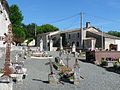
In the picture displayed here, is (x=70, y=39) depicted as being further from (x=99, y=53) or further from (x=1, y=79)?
(x=1, y=79)

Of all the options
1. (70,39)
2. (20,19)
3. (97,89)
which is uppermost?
(20,19)

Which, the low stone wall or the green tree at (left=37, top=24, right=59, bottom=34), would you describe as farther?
the green tree at (left=37, top=24, right=59, bottom=34)

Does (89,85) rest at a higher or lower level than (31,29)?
lower

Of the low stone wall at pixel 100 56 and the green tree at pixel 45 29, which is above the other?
the green tree at pixel 45 29

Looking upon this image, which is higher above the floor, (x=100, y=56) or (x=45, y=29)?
(x=45, y=29)

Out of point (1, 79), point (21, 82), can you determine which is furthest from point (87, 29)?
point (1, 79)

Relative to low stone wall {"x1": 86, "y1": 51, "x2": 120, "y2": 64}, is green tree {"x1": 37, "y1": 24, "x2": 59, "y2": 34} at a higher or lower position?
higher

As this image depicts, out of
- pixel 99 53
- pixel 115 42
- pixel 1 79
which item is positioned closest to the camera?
pixel 1 79

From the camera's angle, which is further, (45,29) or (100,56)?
(45,29)

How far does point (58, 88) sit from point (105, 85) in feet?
12.0

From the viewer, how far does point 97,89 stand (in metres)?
19.0

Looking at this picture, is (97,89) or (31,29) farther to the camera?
(31,29)

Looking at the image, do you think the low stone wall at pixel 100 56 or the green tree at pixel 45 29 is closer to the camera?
the low stone wall at pixel 100 56

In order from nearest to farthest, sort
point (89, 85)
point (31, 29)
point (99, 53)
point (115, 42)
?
point (89, 85) < point (99, 53) < point (115, 42) < point (31, 29)
